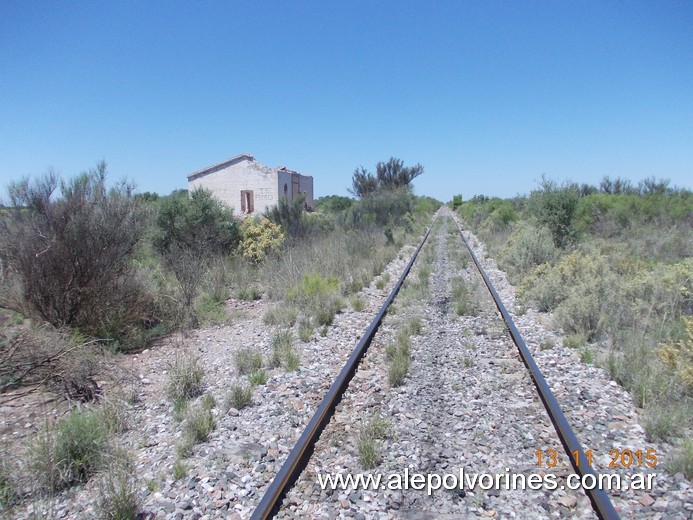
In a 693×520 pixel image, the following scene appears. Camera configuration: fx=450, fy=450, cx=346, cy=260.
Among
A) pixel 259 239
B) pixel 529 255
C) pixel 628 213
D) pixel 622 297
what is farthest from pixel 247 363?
pixel 628 213

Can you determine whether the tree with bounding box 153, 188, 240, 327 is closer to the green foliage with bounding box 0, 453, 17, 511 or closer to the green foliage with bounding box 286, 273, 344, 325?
the green foliage with bounding box 286, 273, 344, 325

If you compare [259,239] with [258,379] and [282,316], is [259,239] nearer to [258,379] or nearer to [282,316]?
[282,316]

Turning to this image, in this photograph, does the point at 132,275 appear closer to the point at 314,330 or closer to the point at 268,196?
the point at 314,330

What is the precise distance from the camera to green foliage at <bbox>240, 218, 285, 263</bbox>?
47.2 feet

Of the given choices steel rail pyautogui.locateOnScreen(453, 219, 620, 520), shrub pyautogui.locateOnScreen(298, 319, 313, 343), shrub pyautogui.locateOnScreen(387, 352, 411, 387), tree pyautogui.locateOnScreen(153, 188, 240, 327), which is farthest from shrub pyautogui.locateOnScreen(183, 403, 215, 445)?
tree pyautogui.locateOnScreen(153, 188, 240, 327)

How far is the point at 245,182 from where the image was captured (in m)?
31.2

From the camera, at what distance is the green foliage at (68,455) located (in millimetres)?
3791

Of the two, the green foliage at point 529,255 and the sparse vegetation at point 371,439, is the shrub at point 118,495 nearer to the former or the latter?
the sparse vegetation at point 371,439

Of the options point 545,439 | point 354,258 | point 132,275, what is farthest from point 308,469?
point 354,258

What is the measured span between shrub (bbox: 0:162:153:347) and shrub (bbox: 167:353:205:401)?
246 centimetres

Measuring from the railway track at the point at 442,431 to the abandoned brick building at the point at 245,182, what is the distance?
2459 cm

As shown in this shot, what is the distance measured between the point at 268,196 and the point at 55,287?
23.8m

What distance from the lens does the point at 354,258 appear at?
14.9m

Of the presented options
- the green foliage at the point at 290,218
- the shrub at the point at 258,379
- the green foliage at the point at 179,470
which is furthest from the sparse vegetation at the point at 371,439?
the green foliage at the point at 290,218
